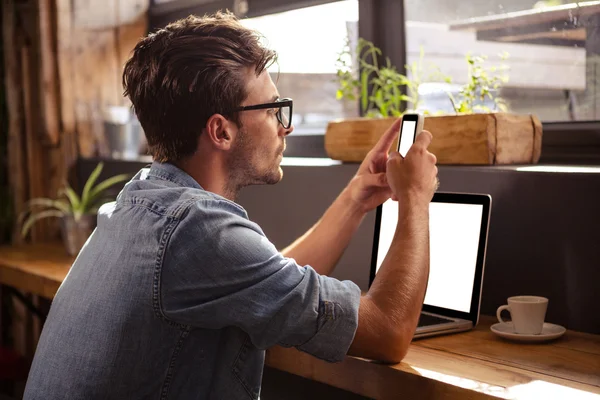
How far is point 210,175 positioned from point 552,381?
67 cm

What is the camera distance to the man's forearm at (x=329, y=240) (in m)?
1.74

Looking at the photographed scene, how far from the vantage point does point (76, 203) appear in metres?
2.97

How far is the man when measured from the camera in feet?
3.84

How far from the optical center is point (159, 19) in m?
3.39

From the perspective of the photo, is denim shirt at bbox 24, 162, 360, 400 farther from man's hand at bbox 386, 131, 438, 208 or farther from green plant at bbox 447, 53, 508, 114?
green plant at bbox 447, 53, 508, 114

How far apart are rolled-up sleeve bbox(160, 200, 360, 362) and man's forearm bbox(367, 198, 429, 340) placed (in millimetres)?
130

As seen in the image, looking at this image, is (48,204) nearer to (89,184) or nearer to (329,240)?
(89,184)

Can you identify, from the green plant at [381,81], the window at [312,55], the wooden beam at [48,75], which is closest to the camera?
the green plant at [381,81]

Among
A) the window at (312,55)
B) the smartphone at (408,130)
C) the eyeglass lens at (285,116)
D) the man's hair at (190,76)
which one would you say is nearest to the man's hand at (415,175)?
the smartphone at (408,130)

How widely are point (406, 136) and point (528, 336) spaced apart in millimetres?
467

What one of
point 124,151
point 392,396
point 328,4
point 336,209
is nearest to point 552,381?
point 392,396

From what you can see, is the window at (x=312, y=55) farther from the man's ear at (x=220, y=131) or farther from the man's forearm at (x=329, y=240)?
the man's ear at (x=220, y=131)

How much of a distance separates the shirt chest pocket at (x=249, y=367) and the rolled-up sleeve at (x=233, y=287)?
0.17 ft

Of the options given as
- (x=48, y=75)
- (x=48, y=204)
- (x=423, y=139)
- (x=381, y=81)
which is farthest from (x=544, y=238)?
(x=48, y=75)
